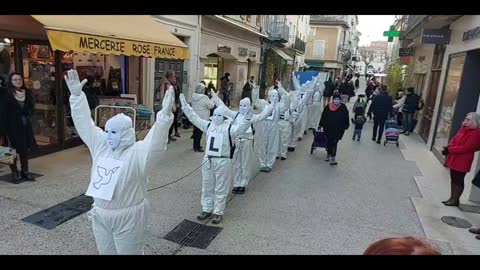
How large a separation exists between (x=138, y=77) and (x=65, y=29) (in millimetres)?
4794

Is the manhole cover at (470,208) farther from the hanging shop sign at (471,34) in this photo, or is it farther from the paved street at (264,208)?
the hanging shop sign at (471,34)

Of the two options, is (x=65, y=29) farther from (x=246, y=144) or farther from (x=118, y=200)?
(x=118, y=200)

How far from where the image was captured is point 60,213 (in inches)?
177

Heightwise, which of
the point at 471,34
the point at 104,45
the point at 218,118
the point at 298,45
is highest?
the point at 298,45

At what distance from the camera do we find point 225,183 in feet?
14.8

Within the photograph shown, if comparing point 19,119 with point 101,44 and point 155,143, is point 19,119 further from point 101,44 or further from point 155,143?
point 155,143

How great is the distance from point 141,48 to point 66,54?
A: 198 cm

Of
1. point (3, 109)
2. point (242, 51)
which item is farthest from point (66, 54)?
point (242, 51)

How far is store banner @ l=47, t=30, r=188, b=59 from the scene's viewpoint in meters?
5.25

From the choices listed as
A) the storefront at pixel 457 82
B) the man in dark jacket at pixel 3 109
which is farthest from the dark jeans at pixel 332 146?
the man in dark jacket at pixel 3 109

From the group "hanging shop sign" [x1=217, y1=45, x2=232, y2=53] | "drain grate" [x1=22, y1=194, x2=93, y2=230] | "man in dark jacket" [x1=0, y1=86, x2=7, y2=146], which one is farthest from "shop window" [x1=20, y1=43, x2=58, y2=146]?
"hanging shop sign" [x1=217, y1=45, x2=232, y2=53]

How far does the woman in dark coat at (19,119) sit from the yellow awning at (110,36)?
882 mm

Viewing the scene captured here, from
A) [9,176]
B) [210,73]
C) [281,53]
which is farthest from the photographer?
[281,53]
